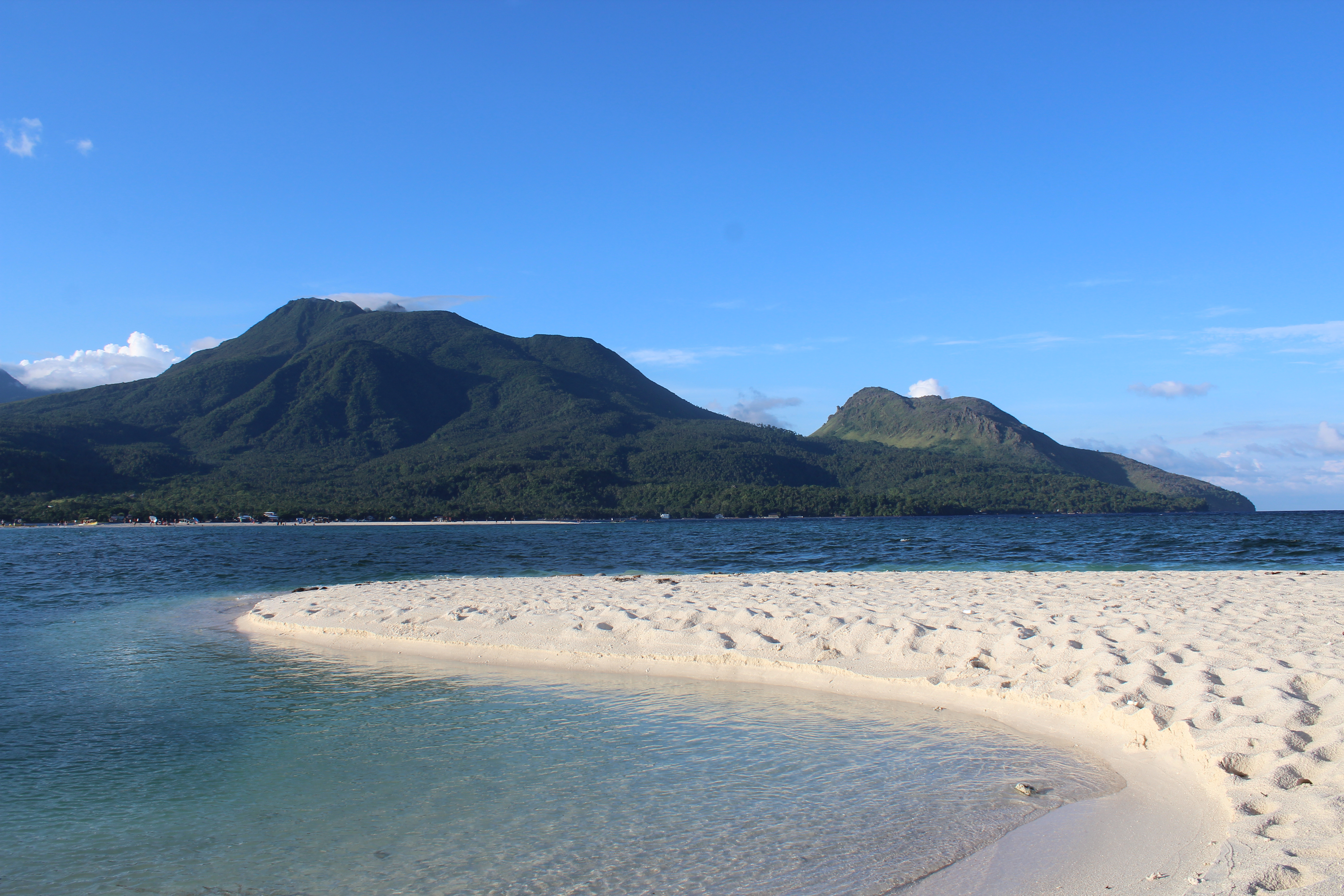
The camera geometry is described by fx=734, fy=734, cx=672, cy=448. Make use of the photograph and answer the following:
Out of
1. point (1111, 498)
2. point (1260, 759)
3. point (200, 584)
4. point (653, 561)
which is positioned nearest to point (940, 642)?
point (1260, 759)

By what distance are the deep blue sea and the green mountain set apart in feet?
383

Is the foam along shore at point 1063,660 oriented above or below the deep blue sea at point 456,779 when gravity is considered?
above

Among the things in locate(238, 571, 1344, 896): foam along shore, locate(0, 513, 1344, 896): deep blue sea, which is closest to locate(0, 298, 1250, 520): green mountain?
locate(238, 571, 1344, 896): foam along shore

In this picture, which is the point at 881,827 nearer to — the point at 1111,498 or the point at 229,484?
the point at 229,484

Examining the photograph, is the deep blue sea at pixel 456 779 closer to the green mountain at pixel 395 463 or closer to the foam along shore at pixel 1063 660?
the foam along shore at pixel 1063 660

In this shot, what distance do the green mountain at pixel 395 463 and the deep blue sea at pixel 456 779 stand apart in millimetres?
116757

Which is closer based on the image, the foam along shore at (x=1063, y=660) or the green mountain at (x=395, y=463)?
the foam along shore at (x=1063, y=660)

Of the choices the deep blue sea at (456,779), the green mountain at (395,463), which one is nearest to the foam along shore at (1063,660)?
the deep blue sea at (456,779)

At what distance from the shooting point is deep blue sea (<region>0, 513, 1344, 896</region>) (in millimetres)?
5750

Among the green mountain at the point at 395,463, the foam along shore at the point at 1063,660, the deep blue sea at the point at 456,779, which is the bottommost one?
the deep blue sea at the point at 456,779

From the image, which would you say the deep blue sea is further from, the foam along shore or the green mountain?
the green mountain

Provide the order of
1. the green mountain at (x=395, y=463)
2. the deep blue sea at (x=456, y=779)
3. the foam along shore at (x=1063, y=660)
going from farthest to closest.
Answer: the green mountain at (x=395, y=463) < the deep blue sea at (x=456, y=779) < the foam along shore at (x=1063, y=660)

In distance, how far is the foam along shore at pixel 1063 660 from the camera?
5.56 meters

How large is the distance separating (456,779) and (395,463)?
520 ft
